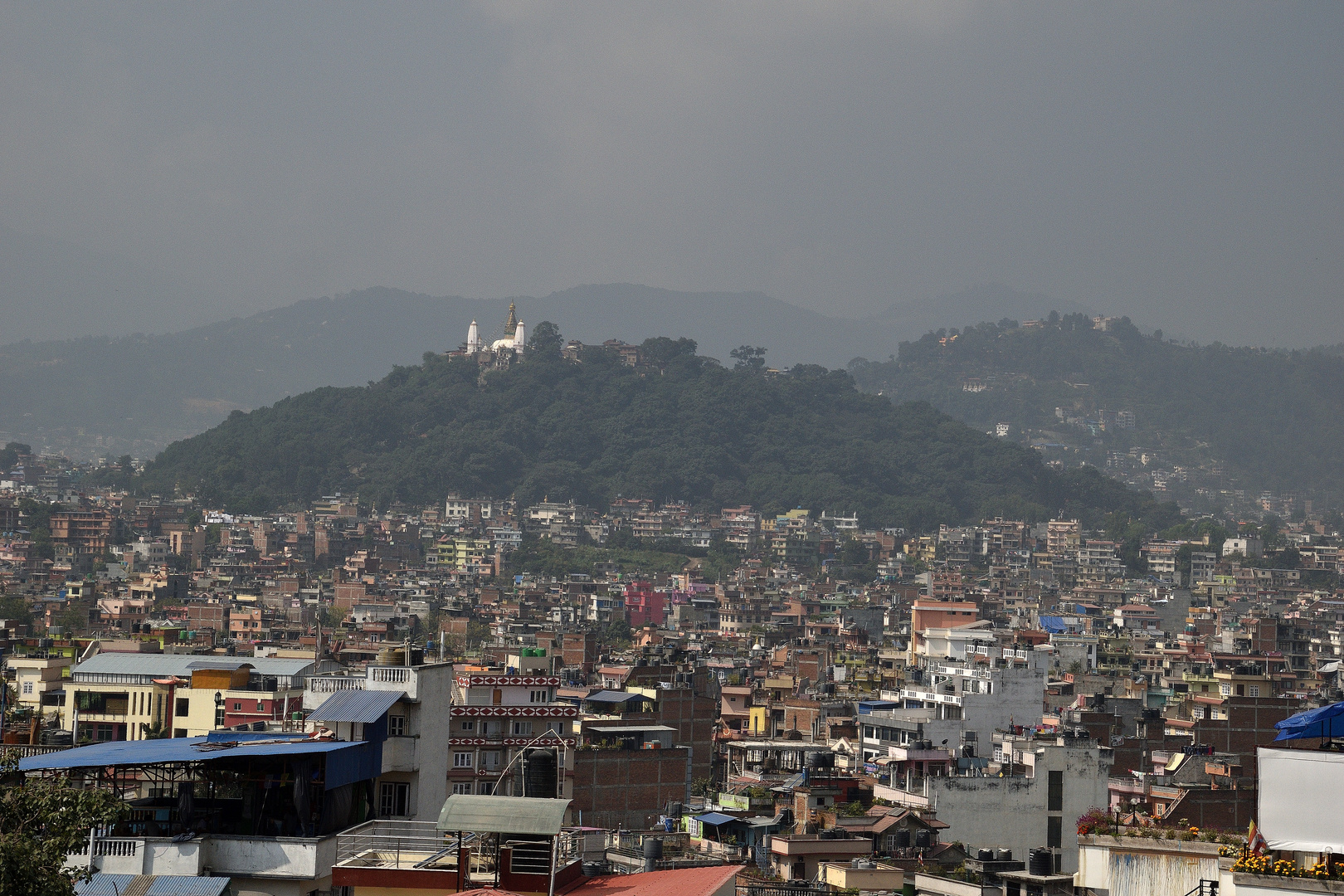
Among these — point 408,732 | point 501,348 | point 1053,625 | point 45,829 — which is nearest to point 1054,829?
point 408,732

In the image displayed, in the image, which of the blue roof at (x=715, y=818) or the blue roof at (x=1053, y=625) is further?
the blue roof at (x=1053, y=625)

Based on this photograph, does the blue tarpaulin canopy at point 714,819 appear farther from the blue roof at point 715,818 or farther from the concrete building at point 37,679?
the concrete building at point 37,679

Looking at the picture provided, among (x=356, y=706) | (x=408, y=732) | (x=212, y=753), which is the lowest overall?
(x=408, y=732)

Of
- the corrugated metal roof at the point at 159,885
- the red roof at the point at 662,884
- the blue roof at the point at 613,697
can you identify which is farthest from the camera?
the blue roof at the point at 613,697

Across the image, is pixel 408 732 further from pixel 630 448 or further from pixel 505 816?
pixel 630 448

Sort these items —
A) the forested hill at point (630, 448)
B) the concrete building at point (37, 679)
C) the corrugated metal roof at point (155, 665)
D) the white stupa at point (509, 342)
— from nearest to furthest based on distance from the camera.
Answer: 1. the corrugated metal roof at point (155, 665)
2. the concrete building at point (37, 679)
3. the forested hill at point (630, 448)
4. the white stupa at point (509, 342)

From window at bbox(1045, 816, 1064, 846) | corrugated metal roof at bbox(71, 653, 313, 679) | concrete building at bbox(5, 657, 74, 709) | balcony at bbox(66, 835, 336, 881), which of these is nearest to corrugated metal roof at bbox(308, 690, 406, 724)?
balcony at bbox(66, 835, 336, 881)

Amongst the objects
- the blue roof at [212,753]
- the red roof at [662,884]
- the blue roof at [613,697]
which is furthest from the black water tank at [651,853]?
the blue roof at [613,697]
